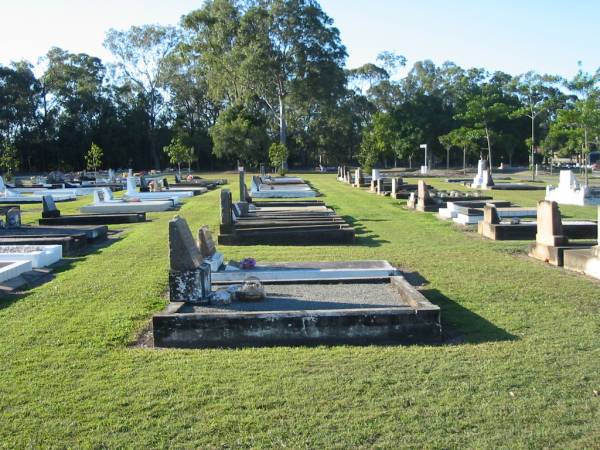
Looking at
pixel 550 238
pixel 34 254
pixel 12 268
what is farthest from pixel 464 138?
pixel 12 268

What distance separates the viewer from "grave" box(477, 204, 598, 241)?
523 inches

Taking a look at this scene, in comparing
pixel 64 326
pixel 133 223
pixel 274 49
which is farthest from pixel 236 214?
pixel 274 49

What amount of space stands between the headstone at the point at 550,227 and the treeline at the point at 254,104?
135 feet

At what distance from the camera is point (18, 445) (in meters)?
3.97

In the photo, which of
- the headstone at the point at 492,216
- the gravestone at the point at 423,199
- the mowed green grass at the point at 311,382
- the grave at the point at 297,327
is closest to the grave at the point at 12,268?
the mowed green grass at the point at 311,382

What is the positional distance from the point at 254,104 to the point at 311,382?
2409 inches

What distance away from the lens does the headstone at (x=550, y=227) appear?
35.3 ft

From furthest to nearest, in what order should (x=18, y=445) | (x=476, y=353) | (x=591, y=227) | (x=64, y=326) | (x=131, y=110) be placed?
(x=131, y=110) < (x=591, y=227) < (x=64, y=326) < (x=476, y=353) < (x=18, y=445)

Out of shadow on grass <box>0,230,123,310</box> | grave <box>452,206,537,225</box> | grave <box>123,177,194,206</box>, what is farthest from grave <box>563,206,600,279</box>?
grave <box>123,177,194,206</box>

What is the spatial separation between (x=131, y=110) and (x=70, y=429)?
66.7 metres

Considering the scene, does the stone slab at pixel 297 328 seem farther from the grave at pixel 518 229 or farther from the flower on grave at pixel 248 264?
the grave at pixel 518 229

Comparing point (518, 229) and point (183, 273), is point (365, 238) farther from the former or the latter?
point (183, 273)

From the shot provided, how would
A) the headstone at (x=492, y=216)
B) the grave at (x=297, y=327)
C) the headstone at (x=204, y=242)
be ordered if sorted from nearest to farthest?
the grave at (x=297, y=327) → the headstone at (x=204, y=242) → the headstone at (x=492, y=216)

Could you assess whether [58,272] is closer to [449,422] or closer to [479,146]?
[449,422]
